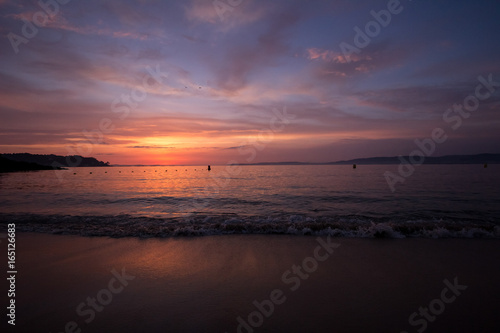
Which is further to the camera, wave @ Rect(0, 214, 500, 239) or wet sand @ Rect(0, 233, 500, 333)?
wave @ Rect(0, 214, 500, 239)

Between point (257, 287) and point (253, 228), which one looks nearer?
point (257, 287)

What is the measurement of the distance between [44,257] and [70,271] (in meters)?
1.76

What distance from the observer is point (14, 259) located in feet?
21.5

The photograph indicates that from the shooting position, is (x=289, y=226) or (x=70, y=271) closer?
(x=70, y=271)

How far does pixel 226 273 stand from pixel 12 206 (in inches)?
691

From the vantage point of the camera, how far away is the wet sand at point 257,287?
388cm

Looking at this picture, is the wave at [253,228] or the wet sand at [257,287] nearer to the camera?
the wet sand at [257,287]

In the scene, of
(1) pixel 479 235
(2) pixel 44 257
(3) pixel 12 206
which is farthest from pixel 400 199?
(3) pixel 12 206

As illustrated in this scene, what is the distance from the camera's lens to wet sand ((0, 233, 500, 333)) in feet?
12.7

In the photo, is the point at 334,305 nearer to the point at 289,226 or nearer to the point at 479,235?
the point at 289,226

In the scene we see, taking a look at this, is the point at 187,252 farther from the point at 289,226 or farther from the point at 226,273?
the point at 289,226

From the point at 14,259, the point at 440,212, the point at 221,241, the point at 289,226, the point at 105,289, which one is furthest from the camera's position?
the point at 440,212

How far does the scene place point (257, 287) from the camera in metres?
4.98

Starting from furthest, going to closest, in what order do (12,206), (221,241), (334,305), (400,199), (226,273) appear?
(400,199) → (12,206) → (221,241) → (226,273) → (334,305)
